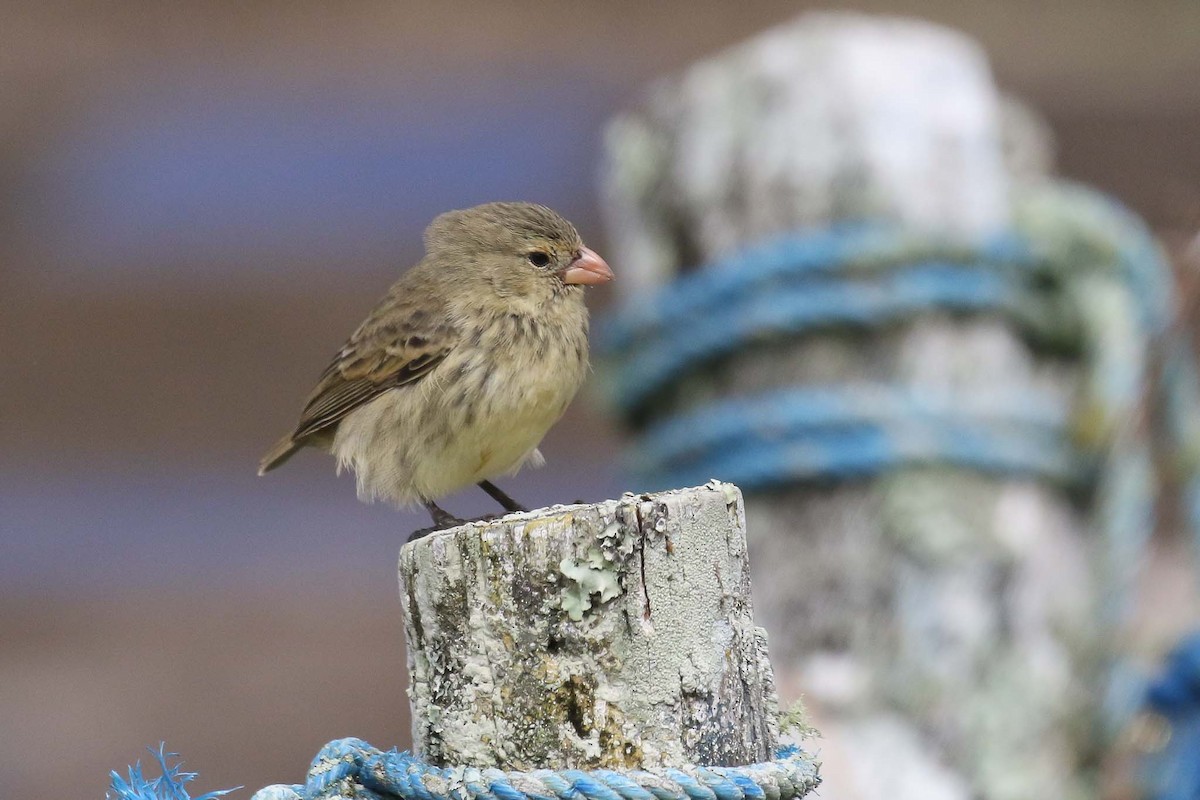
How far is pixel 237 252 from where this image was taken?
5816mm

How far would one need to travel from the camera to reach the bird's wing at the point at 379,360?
3898 mm

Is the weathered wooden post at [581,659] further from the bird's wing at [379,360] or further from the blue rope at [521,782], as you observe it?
the bird's wing at [379,360]

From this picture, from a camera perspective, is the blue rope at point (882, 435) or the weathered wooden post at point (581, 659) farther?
the blue rope at point (882, 435)

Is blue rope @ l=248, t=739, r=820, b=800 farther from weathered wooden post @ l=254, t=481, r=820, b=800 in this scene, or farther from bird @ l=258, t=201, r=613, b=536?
bird @ l=258, t=201, r=613, b=536

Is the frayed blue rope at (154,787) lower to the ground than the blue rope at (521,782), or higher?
lower

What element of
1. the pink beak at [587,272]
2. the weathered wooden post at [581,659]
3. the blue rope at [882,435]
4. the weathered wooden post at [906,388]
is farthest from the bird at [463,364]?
the weathered wooden post at [581,659]

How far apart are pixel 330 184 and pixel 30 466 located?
140 cm

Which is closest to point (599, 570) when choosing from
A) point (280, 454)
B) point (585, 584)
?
point (585, 584)

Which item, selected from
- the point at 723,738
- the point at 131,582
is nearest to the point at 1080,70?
the point at 131,582

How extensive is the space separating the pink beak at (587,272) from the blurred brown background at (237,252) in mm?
1843

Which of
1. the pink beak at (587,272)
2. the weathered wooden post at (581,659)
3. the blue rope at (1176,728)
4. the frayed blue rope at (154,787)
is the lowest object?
the frayed blue rope at (154,787)

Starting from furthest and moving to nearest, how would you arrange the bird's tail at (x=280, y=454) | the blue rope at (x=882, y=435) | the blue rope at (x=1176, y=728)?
the bird's tail at (x=280, y=454), the blue rope at (x=882, y=435), the blue rope at (x=1176, y=728)

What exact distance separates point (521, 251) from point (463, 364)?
433 millimetres

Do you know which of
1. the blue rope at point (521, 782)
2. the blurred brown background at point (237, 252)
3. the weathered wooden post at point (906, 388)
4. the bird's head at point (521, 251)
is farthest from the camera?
the blurred brown background at point (237, 252)
